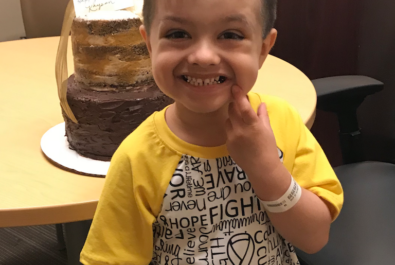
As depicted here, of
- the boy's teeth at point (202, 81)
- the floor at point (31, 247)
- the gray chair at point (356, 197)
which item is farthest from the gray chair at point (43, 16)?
the boy's teeth at point (202, 81)

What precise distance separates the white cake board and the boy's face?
11.5 inches

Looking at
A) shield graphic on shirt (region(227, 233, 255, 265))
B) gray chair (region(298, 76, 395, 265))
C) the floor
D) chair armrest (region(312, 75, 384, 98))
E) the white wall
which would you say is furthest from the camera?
the white wall

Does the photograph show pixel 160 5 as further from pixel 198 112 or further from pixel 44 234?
pixel 44 234

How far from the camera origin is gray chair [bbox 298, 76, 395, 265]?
0.89 m

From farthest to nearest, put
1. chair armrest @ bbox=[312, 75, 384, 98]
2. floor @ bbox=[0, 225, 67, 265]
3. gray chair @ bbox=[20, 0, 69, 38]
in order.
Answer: gray chair @ bbox=[20, 0, 69, 38] → floor @ bbox=[0, 225, 67, 265] → chair armrest @ bbox=[312, 75, 384, 98]

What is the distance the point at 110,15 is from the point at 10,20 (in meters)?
2.29

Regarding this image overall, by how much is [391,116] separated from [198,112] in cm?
86

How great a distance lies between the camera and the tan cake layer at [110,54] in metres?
0.76

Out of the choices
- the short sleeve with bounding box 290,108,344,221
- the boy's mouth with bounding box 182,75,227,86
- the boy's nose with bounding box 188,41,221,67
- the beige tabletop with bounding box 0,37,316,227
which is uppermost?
the boy's nose with bounding box 188,41,221,67

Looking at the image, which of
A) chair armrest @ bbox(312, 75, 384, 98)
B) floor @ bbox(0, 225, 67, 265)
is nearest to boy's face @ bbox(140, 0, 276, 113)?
chair armrest @ bbox(312, 75, 384, 98)

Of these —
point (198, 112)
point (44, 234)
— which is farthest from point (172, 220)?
point (44, 234)

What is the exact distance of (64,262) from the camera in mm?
1774

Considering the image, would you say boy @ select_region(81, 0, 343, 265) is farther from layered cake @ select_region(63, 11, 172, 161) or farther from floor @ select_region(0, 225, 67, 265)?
floor @ select_region(0, 225, 67, 265)

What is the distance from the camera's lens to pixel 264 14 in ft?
1.96
